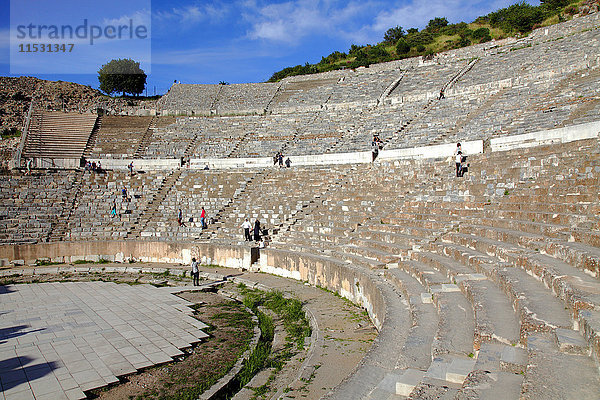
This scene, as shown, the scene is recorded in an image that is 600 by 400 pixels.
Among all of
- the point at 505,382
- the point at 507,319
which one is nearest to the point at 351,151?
the point at 507,319

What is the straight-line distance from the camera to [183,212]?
60.4 feet

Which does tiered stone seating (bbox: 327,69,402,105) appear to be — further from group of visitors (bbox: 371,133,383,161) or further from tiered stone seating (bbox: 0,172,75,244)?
tiered stone seating (bbox: 0,172,75,244)

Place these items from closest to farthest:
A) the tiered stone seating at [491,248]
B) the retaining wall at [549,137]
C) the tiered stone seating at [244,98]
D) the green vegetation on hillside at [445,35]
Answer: the tiered stone seating at [491,248] → the retaining wall at [549,137] → the tiered stone seating at [244,98] → the green vegetation on hillside at [445,35]

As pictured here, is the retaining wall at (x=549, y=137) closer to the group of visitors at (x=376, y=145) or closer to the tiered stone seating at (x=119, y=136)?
the group of visitors at (x=376, y=145)

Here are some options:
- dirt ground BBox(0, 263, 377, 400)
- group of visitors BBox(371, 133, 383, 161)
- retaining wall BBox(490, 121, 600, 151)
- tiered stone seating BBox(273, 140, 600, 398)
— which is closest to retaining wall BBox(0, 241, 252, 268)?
tiered stone seating BBox(273, 140, 600, 398)

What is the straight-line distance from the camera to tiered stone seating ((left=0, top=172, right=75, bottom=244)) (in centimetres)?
1711

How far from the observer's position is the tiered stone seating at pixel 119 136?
82.4 ft

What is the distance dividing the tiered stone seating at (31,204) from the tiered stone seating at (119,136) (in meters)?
4.71

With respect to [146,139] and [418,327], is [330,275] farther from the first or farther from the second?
[146,139]

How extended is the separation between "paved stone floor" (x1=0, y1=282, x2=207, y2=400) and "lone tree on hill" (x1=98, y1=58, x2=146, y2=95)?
39228mm

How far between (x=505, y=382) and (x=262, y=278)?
1018 cm

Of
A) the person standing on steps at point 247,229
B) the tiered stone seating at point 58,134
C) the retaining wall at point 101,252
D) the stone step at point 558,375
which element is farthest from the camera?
the tiered stone seating at point 58,134

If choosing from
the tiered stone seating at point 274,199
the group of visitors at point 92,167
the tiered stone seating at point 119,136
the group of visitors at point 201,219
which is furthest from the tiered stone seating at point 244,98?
the group of visitors at point 201,219

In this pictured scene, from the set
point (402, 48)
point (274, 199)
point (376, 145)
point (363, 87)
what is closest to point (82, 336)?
point (274, 199)
